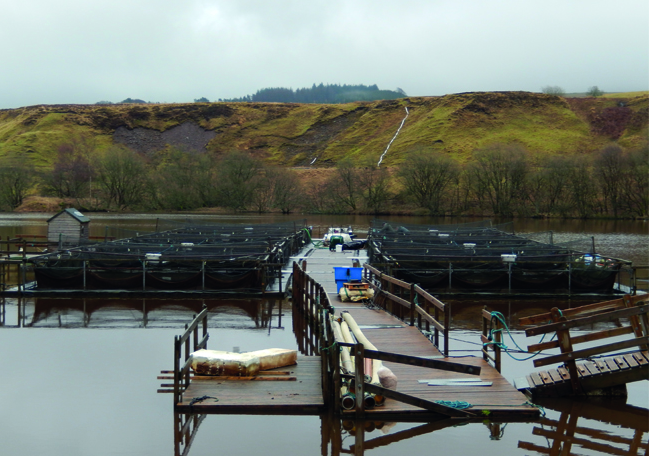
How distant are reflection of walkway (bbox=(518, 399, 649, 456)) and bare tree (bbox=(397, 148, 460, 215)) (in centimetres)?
7819

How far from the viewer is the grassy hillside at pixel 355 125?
120m

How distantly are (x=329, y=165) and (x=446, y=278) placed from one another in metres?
109

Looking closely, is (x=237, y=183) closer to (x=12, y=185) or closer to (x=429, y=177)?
(x=429, y=177)

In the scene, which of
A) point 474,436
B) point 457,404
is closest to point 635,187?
point 457,404

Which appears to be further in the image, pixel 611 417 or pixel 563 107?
pixel 563 107

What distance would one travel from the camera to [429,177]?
8819 cm

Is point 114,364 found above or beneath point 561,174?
beneath

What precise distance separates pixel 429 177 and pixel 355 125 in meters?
68.0

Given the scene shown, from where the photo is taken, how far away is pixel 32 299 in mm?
21250

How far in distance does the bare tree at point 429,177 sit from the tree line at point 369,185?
139 mm

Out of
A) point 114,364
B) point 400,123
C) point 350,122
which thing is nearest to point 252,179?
point 400,123

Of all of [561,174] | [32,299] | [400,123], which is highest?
[400,123]

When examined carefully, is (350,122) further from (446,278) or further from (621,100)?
(446,278)

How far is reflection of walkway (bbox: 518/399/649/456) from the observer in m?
8.73
